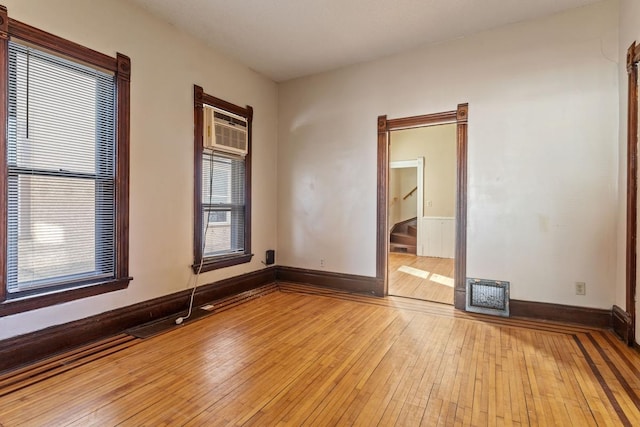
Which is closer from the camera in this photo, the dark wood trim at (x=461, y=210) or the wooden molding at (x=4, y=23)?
the wooden molding at (x=4, y=23)

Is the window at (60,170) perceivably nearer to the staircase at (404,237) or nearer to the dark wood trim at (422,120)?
the dark wood trim at (422,120)

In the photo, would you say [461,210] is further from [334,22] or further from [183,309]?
[183,309]

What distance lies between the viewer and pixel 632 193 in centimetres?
266

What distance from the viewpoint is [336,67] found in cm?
438

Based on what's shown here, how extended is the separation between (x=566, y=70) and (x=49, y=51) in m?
4.46

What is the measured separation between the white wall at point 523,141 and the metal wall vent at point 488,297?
84 millimetres

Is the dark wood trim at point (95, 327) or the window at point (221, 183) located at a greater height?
the window at point (221, 183)

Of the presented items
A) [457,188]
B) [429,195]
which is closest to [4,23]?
[457,188]

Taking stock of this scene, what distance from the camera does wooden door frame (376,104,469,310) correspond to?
3598mm

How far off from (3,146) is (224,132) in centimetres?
197

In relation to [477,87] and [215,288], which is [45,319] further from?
[477,87]

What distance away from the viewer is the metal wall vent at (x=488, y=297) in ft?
11.0

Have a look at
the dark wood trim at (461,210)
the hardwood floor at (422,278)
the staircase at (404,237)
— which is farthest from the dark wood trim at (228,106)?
the staircase at (404,237)

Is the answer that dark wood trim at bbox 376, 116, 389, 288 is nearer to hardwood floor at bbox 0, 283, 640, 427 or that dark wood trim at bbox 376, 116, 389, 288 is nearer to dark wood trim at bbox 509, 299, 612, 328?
hardwood floor at bbox 0, 283, 640, 427
